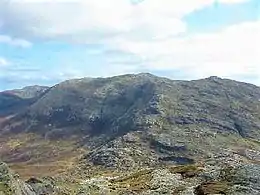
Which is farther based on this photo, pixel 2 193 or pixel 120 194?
pixel 120 194

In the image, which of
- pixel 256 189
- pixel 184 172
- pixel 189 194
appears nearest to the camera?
pixel 256 189

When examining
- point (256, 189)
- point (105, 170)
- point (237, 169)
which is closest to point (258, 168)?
point (237, 169)

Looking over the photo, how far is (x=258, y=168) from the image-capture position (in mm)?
83938

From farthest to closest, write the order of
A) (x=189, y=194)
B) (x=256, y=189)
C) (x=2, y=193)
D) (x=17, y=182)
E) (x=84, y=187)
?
(x=84, y=187)
(x=189, y=194)
(x=256, y=189)
(x=17, y=182)
(x=2, y=193)

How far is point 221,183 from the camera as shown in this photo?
264ft

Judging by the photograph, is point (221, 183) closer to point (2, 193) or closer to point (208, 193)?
point (208, 193)

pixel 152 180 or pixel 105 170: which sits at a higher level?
pixel 152 180

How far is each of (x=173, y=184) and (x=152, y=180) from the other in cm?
866

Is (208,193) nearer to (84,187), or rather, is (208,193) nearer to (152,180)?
(152,180)

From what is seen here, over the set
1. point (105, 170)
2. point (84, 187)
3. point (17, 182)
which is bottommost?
point (105, 170)

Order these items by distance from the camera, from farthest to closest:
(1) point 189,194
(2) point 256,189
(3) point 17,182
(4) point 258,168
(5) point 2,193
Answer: (4) point 258,168 → (1) point 189,194 → (2) point 256,189 → (3) point 17,182 → (5) point 2,193

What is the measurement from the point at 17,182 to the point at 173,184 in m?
30.4

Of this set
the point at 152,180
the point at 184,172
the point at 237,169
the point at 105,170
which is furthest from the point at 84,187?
the point at 105,170

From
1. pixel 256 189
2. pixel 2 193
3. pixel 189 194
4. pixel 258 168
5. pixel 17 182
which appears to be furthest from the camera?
pixel 258 168
